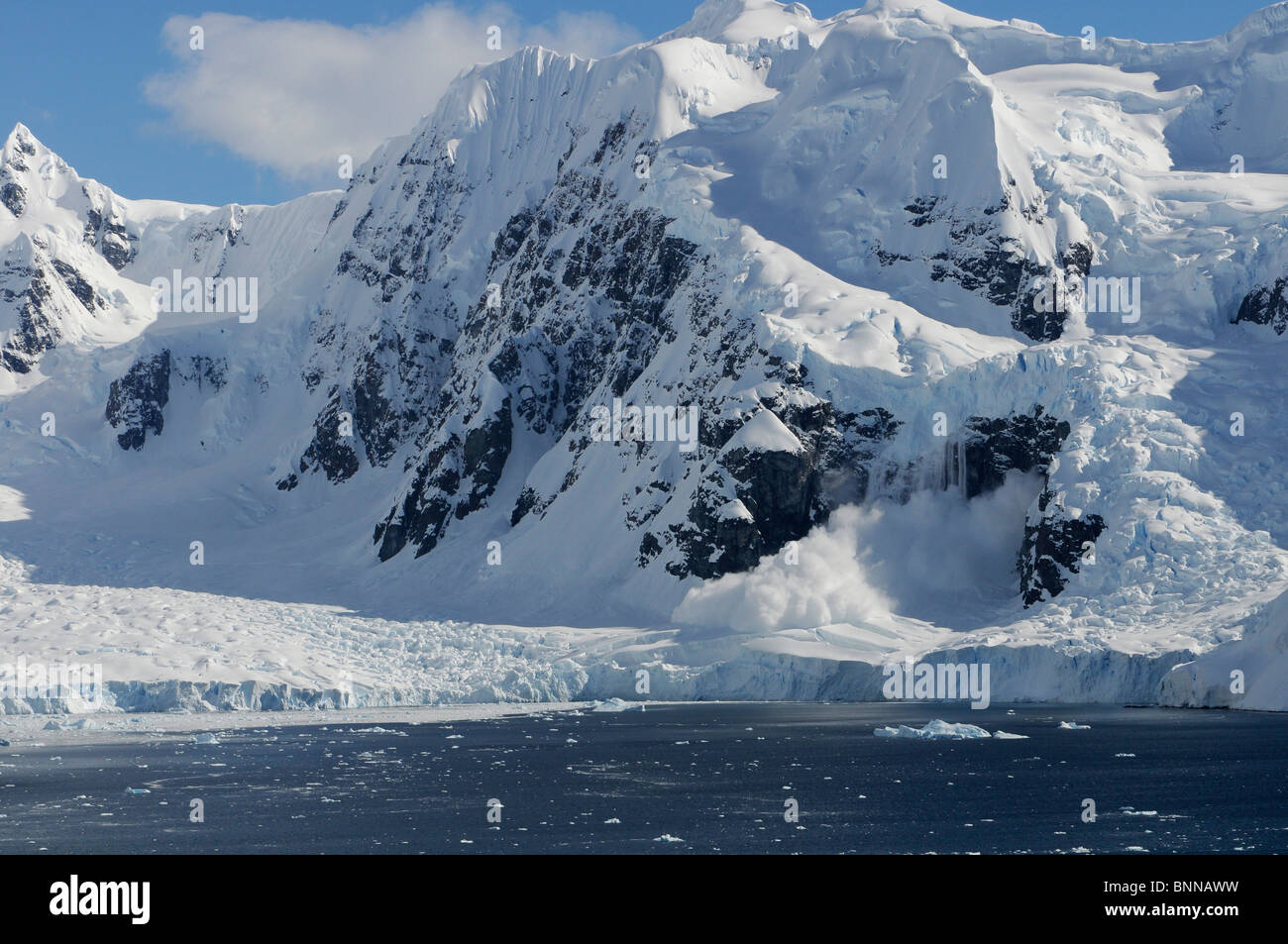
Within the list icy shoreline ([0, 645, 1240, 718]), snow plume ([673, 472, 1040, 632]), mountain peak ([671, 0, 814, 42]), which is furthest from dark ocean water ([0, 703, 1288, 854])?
mountain peak ([671, 0, 814, 42])

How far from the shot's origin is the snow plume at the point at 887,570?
111062mm

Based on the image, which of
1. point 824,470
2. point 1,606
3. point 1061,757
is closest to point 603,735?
point 1061,757

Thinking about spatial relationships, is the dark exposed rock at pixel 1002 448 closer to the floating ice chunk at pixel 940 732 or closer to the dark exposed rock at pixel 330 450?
the floating ice chunk at pixel 940 732

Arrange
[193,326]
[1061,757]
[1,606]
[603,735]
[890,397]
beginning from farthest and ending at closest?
[193,326] → [890,397] → [1,606] → [603,735] → [1061,757]

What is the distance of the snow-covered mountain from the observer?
104375 millimetres

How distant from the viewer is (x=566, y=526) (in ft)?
446

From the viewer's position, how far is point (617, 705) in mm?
98688

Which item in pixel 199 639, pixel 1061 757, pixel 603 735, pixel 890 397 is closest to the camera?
pixel 1061 757

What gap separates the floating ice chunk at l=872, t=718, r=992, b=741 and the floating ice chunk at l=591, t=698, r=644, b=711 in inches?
1122

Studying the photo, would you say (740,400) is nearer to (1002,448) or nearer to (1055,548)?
(1002,448)
